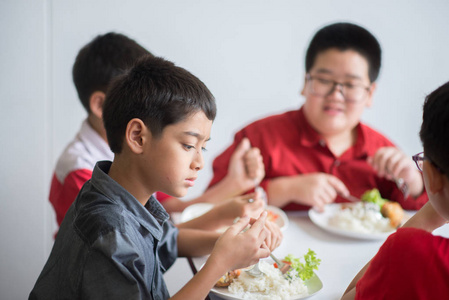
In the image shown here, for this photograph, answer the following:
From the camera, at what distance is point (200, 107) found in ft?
3.23

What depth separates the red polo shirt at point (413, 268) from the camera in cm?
67

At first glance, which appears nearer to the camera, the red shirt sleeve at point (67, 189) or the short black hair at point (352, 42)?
the red shirt sleeve at point (67, 189)

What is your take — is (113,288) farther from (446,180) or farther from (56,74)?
(56,74)

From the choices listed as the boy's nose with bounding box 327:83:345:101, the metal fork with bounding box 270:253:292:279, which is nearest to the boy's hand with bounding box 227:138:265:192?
the boy's nose with bounding box 327:83:345:101

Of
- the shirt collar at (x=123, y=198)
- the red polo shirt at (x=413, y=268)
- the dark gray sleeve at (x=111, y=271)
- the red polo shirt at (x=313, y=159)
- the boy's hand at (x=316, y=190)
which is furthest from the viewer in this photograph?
the red polo shirt at (x=313, y=159)

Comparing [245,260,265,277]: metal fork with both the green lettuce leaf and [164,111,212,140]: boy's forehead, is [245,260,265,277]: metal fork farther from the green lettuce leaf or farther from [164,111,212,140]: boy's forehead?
[164,111,212,140]: boy's forehead

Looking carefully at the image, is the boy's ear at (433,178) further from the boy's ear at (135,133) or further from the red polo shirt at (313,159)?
the red polo shirt at (313,159)

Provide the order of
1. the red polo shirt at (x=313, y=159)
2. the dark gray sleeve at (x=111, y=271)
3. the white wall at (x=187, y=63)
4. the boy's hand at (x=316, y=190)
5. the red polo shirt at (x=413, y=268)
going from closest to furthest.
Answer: the red polo shirt at (x=413, y=268) → the dark gray sleeve at (x=111, y=271) → the boy's hand at (x=316, y=190) → the red polo shirt at (x=313, y=159) → the white wall at (x=187, y=63)

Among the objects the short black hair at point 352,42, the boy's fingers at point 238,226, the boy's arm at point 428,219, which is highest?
the short black hair at point 352,42

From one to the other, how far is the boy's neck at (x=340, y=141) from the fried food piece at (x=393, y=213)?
425 millimetres

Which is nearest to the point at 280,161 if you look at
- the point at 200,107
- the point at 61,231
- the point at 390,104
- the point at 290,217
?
the point at 290,217

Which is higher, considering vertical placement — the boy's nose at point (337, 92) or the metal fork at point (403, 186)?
the boy's nose at point (337, 92)

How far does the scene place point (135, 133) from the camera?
954 millimetres

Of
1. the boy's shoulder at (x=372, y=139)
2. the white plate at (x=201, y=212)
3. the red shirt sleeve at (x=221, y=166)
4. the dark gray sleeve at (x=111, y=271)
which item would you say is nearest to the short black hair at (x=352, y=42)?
the boy's shoulder at (x=372, y=139)
